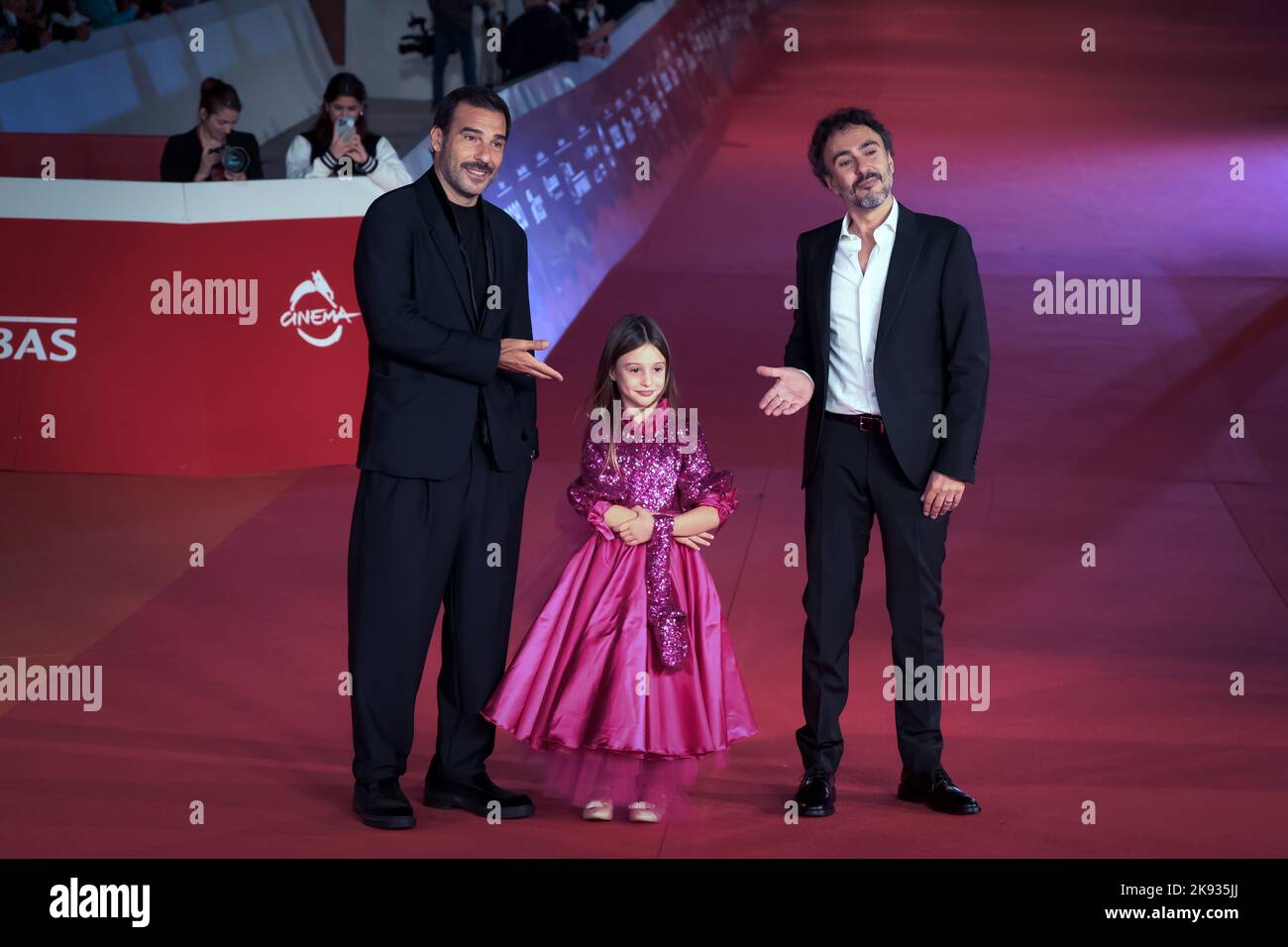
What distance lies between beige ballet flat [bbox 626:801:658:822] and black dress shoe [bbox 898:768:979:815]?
0.81 meters

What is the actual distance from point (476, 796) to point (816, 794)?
1045mm

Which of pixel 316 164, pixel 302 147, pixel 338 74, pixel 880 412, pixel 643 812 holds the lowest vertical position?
pixel 643 812

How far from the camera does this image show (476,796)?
18.0ft

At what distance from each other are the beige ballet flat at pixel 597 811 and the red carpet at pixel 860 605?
8 cm

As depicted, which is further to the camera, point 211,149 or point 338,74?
point 338,74

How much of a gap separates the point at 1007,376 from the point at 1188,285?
10.6ft

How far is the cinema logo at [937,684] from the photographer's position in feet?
18.2

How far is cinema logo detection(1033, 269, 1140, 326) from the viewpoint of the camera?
13.7 metres

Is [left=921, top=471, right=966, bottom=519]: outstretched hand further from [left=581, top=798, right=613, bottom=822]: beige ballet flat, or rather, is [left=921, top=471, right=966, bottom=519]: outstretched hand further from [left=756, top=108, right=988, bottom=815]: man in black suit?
[left=581, top=798, right=613, bottom=822]: beige ballet flat

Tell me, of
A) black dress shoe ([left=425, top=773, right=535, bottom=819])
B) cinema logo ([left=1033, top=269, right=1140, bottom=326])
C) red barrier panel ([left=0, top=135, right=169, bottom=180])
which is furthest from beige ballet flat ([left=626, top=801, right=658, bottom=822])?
cinema logo ([left=1033, top=269, right=1140, bottom=326])

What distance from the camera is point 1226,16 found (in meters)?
35.8

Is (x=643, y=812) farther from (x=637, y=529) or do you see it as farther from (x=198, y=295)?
(x=198, y=295)

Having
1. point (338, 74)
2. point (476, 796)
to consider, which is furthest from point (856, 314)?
point (338, 74)

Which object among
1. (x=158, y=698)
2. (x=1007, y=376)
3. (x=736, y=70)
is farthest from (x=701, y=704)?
(x=736, y=70)
